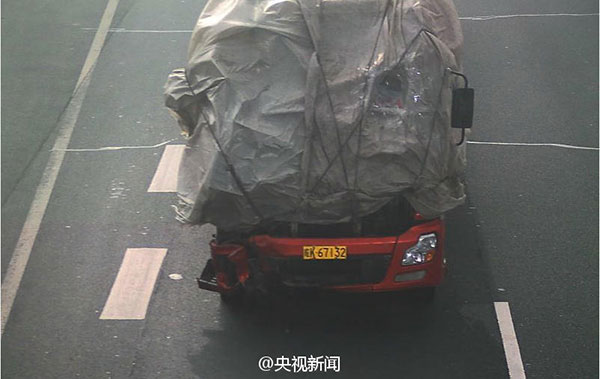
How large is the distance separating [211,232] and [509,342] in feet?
10.6

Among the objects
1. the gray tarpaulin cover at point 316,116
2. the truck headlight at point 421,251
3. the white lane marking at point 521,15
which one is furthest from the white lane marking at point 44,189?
the white lane marking at point 521,15

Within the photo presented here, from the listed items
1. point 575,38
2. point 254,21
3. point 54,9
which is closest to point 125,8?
point 54,9

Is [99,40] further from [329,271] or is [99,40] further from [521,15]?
[329,271]

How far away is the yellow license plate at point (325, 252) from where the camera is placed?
326 inches

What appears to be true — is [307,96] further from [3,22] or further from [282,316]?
[3,22]

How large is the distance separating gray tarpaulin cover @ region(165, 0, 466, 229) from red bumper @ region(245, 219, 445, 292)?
0.66ft

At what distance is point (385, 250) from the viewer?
8312mm

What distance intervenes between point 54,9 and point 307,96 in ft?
35.3

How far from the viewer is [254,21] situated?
8609mm

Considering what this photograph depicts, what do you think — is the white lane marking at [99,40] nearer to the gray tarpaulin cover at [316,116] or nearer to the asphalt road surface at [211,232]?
the asphalt road surface at [211,232]

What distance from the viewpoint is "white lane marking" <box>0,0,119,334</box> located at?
9.84m

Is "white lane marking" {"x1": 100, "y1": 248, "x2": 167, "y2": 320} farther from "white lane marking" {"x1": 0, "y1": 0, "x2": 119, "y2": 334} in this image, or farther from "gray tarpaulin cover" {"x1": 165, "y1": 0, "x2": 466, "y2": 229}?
"gray tarpaulin cover" {"x1": 165, "y1": 0, "x2": 466, "y2": 229}

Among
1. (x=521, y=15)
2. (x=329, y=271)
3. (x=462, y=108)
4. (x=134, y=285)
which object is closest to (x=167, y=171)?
(x=134, y=285)

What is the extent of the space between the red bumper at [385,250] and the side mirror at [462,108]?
2.68 ft
